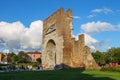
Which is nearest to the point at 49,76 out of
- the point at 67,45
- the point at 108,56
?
the point at 67,45

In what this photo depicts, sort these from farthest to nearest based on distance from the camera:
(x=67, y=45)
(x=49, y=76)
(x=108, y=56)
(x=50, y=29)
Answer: (x=108, y=56), (x=50, y=29), (x=67, y=45), (x=49, y=76)

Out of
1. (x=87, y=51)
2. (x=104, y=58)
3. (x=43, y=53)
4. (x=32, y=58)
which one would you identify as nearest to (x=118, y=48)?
(x=104, y=58)

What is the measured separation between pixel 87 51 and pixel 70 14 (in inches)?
263

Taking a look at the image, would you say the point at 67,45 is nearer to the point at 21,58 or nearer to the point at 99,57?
the point at 99,57

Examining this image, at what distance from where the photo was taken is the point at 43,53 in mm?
54219

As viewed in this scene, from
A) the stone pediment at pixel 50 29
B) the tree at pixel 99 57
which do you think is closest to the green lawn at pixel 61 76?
the stone pediment at pixel 50 29

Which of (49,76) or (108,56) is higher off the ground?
(108,56)

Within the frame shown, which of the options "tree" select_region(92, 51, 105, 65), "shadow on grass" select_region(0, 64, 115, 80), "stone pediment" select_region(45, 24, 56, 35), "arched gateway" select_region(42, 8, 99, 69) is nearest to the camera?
"shadow on grass" select_region(0, 64, 115, 80)

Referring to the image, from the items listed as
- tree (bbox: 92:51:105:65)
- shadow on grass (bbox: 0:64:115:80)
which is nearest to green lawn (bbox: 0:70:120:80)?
shadow on grass (bbox: 0:64:115:80)

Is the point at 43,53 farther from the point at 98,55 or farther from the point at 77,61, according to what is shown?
the point at 98,55

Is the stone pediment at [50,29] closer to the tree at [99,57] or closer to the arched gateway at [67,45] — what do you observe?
the arched gateway at [67,45]

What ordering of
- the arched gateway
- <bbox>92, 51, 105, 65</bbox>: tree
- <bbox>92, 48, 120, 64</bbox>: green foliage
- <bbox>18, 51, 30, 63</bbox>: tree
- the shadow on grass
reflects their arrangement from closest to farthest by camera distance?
the shadow on grass
the arched gateway
<bbox>92, 48, 120, 64</bbox>: green foliage
<bbox>92, 51, 105, 65</bbox>: tree
<bbox>18, 51, 30, 63</bbox>: tree

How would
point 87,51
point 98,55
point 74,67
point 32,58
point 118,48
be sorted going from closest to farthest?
point 74,67 → point 87,51 → point 118,48 → point 98,55 → point 32,58

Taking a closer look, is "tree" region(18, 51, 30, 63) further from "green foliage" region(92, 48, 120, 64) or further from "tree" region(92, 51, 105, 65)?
"green foliage" region(92, 48, 120, 64)
